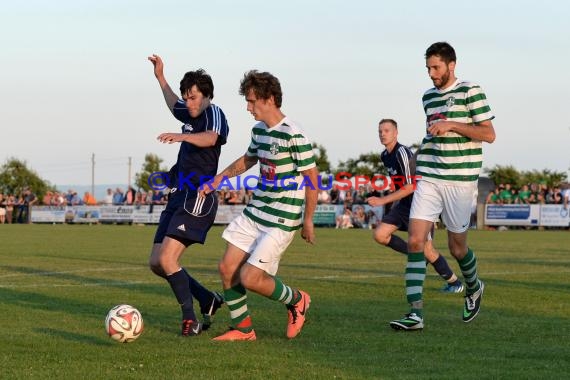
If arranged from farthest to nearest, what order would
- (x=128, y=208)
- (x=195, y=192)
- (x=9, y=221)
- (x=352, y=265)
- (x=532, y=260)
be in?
(x=9, y=221) → (x=128, y=208) → (x=532, y=260) → (x=352, y=265) → (x=195, y=192)

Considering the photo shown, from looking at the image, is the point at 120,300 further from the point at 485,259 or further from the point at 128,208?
the point at 128,208

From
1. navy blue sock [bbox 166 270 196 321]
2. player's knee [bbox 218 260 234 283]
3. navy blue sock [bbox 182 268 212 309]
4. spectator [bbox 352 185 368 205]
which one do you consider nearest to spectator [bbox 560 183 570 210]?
spectator [bbox 352 185 368 205]

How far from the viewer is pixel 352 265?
17672mm

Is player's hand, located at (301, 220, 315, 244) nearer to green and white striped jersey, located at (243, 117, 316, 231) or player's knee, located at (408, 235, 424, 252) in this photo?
green and white striped jersey, located at (243, 117, 316, 231)

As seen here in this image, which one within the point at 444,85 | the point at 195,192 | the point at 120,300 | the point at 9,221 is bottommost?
the point at 9,221

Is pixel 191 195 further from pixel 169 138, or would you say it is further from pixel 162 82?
pixel 162 82

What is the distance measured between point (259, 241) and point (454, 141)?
2.06 meters

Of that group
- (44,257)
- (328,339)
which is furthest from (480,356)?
(44,257)

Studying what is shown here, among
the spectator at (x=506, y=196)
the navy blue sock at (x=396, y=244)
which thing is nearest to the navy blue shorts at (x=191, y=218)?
the navy blue sock at (x=396, y=244)

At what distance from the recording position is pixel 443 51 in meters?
8.77

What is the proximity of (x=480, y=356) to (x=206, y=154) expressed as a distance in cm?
310

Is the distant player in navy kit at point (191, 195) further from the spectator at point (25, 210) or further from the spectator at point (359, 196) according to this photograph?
the spectator at point (25, 210)

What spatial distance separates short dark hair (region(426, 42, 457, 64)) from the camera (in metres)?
8.77

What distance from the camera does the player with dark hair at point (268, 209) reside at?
7.92 m
